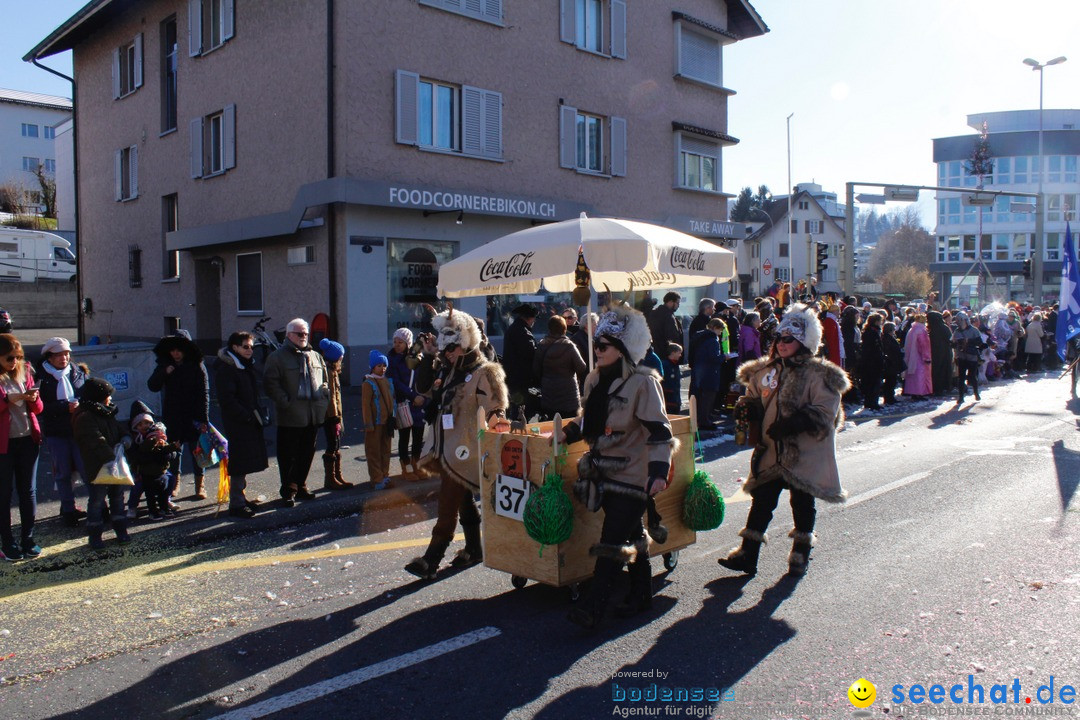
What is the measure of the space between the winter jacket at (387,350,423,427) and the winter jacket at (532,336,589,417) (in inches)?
56.4

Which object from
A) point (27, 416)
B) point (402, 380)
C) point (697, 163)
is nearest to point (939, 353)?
point (697, 163)

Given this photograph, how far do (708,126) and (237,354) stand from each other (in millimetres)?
19656

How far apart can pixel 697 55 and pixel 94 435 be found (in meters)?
21.5

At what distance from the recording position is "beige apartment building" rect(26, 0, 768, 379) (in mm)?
16406

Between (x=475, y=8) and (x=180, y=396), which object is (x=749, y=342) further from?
(x=475, y=8)

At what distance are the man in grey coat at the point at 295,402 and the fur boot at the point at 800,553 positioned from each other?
4.69 metres

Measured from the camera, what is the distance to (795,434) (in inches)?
221

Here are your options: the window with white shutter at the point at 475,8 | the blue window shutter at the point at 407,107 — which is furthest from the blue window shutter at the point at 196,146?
the window with white shutter at the point at 475,8

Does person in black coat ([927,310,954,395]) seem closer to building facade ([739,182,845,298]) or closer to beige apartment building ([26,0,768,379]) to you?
beige apartment building ([26,0,768,379])

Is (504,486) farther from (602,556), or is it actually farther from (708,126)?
(708,126)

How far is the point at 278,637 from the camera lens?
4.89 metres

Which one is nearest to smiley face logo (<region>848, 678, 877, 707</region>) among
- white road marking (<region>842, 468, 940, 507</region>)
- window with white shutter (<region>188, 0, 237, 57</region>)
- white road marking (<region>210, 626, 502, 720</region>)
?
white road marking (<region>210, 626, 502, 720</region>)

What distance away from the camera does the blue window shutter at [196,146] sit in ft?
65.9

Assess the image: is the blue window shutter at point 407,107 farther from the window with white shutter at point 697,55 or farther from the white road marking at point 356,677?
the white road marking at point 356,677
